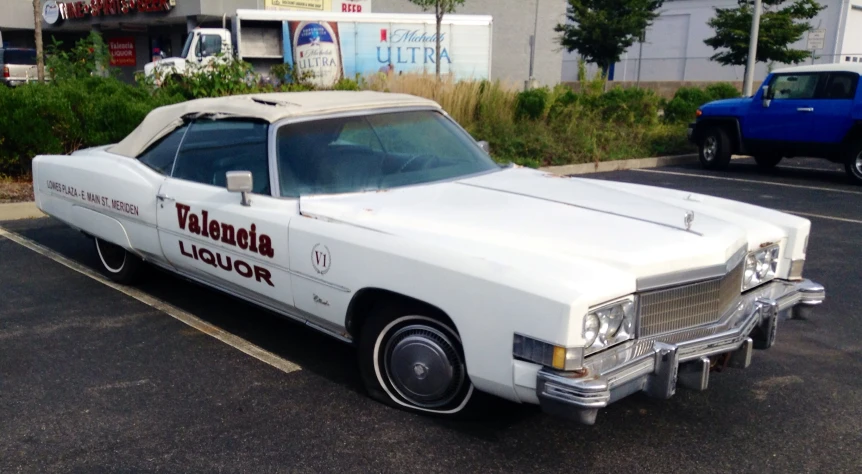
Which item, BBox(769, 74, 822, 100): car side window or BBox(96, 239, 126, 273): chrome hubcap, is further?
BBox(769, 74, 822, 100): car side window

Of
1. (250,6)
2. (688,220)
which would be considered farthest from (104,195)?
(250,6)

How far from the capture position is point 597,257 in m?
3.17

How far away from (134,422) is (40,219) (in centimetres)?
547

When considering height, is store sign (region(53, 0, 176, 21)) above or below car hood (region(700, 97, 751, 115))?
above

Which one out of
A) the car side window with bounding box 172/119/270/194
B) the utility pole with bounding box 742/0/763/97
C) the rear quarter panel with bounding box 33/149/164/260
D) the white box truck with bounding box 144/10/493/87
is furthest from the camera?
the white box truck with bounding box 144/10/493/87

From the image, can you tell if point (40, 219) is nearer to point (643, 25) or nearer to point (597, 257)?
point (597, 257)

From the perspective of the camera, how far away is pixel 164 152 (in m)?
5.08

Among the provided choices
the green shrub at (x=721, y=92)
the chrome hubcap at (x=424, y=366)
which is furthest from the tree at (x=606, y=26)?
the chrome hubcap at (x=424, y=366)

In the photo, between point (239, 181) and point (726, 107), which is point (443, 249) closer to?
point (239, 181)

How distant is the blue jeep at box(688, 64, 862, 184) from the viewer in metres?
11.8

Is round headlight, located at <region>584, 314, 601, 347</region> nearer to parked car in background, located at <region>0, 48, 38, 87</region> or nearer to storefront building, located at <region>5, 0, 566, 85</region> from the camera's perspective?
→ parked car in background, located at <region>0, 48, 38, 87</region>

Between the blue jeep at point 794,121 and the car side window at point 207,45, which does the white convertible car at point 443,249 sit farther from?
the car side window at point 207,45

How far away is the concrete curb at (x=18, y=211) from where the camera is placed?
8.20 metres

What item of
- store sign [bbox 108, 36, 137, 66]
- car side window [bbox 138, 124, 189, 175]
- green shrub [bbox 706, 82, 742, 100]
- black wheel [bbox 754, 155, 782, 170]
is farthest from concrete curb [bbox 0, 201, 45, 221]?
store sign [bbox 108, 36, 137, 66]
